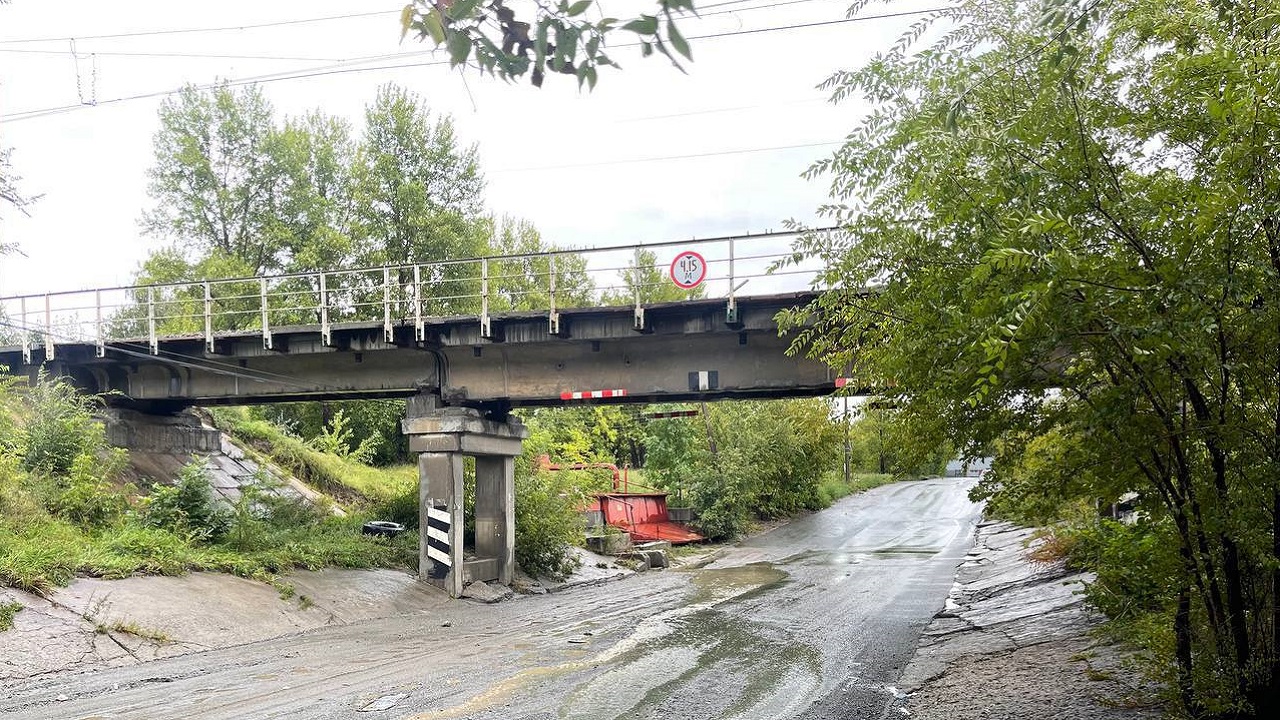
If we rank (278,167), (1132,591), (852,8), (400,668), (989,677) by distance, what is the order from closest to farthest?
(852,8) → (1132,591) → (989,677) → (400,668) → (278,167)

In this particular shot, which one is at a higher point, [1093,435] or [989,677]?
[1093,435]

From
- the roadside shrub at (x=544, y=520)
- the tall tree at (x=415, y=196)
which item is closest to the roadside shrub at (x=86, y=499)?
the roadside shrub at (x=544, y=520)

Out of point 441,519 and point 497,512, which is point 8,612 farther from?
point 497,512

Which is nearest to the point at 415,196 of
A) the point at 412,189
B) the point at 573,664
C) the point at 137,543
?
the point at 412,189

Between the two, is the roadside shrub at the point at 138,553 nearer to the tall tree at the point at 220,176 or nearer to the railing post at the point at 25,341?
the railing post at the point at 25,341

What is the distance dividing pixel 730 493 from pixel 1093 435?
32278 mm

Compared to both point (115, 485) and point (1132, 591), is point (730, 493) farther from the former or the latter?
point (1132, 591)

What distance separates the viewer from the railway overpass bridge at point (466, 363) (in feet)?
62.1

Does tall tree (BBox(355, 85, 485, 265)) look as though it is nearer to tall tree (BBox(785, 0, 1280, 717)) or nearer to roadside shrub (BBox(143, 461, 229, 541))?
roadside shrub (BBox(143, 461, 229, 541))

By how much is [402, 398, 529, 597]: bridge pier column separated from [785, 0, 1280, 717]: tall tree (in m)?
14.7

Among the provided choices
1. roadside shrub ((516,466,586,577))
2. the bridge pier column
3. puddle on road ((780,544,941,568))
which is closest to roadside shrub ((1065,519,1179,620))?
the bridge pier column

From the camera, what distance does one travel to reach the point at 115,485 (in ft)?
72.6

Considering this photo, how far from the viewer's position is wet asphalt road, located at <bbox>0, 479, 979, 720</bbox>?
30.1 feet

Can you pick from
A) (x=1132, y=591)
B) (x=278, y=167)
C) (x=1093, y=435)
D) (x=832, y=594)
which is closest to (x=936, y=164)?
(x=1093, y=435)
